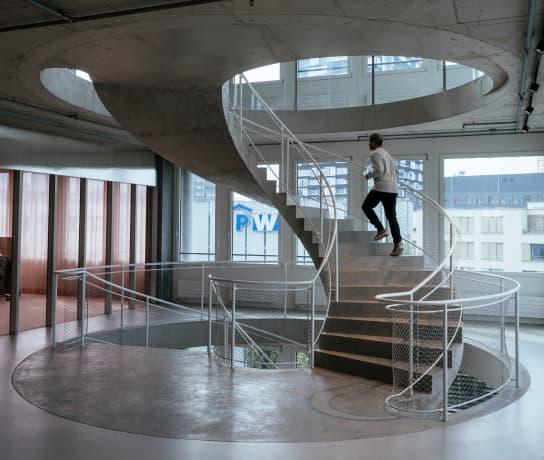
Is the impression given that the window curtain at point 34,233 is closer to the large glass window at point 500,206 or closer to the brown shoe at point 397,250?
the brown shoe at point 397,250

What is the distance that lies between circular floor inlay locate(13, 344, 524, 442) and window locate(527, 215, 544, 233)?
6224 mm

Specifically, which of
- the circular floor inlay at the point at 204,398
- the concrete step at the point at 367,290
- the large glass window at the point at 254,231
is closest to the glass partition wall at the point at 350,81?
the large glass window at the point at 254,231

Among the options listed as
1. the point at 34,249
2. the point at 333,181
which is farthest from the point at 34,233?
the point at 333,181

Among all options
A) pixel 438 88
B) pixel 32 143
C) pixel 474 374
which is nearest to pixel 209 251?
pixel 32 143

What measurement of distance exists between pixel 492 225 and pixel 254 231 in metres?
4.86

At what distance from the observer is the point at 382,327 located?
5.79 meters

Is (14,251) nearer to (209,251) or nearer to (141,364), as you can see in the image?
(141,364)

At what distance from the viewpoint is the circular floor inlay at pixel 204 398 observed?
399 centimetres

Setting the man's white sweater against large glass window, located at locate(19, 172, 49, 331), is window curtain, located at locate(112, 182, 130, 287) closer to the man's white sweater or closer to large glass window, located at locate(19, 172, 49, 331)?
large glass window, located at locate(19, 172, 49, 331)

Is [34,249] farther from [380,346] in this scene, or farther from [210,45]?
[380,346]

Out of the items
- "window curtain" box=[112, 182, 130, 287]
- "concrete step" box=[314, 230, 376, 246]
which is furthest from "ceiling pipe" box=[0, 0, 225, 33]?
"window curtain" box=[112, 182, 130, 287]

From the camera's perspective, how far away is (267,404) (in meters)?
4.57

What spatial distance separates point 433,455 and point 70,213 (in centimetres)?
817

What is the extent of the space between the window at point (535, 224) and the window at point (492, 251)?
58 centimetres
